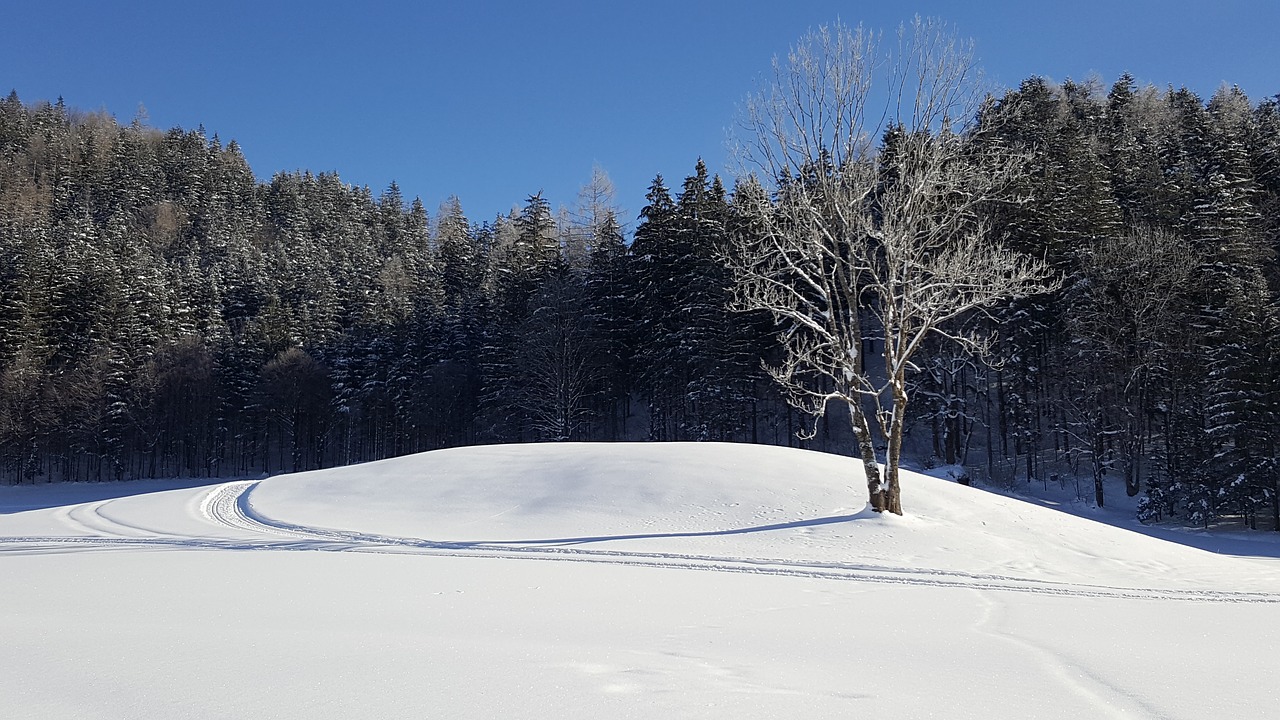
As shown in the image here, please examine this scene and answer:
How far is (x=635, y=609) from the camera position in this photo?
7.37m

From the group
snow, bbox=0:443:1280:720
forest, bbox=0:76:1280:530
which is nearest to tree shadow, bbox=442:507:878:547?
snow, bbox=0:443:1280:720

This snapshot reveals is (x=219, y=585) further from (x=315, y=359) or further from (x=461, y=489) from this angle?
(x=315, y=359)

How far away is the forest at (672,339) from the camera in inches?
1190

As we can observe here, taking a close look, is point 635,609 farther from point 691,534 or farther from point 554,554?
point 691,534

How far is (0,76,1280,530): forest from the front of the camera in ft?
99.2

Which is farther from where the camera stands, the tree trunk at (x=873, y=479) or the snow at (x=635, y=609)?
the tree trunk at (x=873, y=479)

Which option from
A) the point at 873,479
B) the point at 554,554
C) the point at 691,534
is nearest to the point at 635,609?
the point at 554,554

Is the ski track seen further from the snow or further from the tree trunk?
the tree trunk

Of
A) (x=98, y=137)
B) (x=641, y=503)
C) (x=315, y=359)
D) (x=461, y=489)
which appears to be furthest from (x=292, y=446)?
(x=98, y=137)

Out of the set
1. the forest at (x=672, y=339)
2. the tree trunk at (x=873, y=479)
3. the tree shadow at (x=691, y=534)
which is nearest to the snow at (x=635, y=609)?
the tree shadow at (x=691, y=534)

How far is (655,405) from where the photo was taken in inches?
1877

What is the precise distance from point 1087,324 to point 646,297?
2480cm

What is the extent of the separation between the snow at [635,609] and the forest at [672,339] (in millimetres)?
6131

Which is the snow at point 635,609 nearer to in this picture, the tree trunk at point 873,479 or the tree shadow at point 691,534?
the tree shadow at point 691,534
